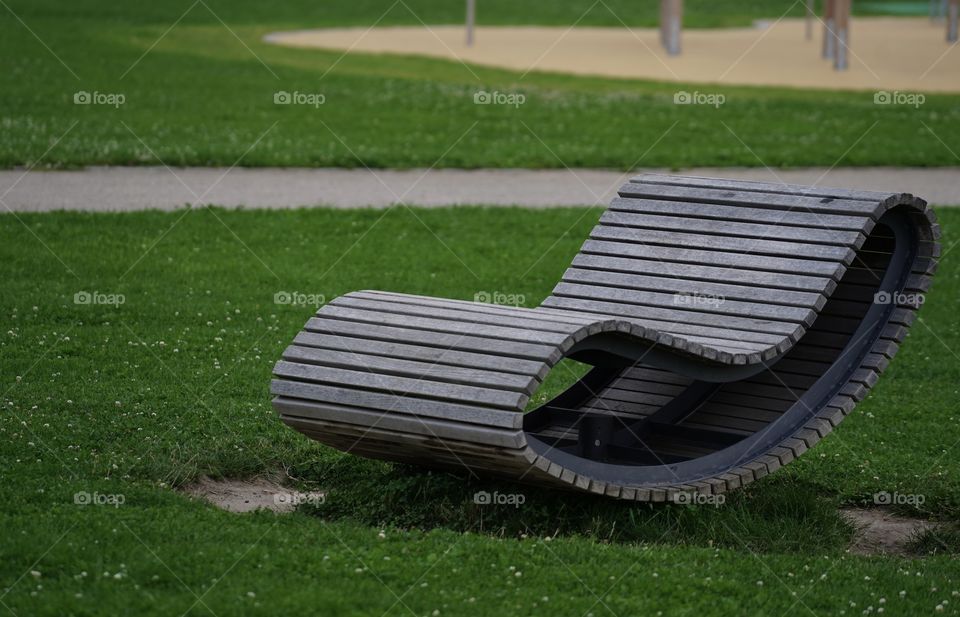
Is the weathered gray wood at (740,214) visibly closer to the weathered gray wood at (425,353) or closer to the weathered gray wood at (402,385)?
the weathered gray wood at (425,353)

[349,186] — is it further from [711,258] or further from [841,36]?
[841,36]

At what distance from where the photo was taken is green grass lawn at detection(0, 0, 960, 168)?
15.5m

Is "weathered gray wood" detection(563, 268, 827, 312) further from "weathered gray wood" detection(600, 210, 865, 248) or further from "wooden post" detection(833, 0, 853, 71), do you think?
"wooden post" detection(833, 0, 853, 71)

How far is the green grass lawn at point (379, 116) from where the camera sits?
15477mm

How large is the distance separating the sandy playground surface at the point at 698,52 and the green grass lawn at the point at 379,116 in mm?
1959

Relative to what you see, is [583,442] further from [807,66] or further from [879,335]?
[807,66]

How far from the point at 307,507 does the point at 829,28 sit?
2389 centimetres

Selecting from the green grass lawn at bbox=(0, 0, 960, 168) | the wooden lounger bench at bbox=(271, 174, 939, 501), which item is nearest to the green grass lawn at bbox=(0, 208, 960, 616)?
the wooden lounger bench at bbox=(271, 174, 939, 501)

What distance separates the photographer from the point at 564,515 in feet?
20.5

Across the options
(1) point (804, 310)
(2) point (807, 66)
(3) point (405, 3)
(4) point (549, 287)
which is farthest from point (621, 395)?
(3) point (405, 3)

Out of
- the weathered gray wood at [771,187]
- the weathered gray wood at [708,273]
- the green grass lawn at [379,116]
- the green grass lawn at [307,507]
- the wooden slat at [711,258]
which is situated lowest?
the green grass lawn at [307,507]

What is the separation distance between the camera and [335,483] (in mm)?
6840

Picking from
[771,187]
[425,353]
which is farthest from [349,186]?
[425,353]

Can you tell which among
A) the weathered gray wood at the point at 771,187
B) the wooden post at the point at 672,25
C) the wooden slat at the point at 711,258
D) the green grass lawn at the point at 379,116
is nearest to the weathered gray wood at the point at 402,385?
the wooden slat at the point at 711,258
